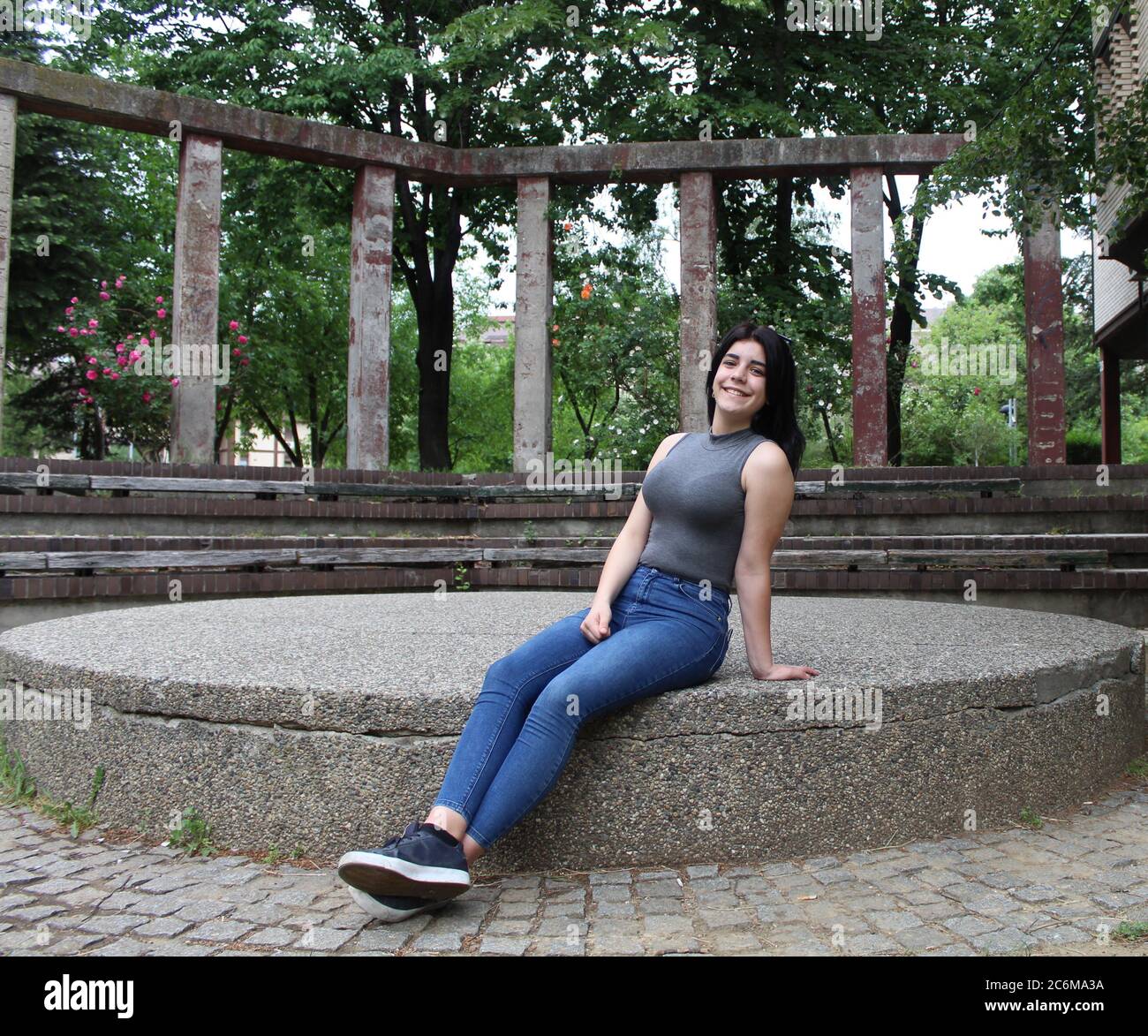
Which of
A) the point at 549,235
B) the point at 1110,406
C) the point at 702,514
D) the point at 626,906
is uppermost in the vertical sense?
the point at 549,235

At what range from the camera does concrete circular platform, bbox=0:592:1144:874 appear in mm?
2918

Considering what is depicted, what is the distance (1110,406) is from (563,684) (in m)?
17.6

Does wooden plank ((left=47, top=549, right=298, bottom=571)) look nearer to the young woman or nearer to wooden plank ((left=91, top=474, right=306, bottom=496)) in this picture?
wooden plank ((left=91, top=474, right=306, bottom=496))

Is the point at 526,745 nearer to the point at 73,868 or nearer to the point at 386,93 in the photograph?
the point at 73,868

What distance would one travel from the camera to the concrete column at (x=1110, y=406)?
17297 mm

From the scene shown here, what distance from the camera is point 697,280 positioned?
10.6 m

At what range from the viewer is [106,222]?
1716 centimetres

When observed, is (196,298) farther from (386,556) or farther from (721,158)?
(721,158)

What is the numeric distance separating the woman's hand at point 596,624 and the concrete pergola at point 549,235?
703cm

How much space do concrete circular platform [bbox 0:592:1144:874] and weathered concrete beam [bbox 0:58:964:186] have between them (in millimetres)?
7511

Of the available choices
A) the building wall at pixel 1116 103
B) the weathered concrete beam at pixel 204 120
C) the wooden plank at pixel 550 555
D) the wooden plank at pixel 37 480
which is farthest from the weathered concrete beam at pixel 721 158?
the wooden plank at pixel 37 480

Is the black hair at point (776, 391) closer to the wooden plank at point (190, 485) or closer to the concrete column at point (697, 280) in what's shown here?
the wooden plank at point (190, 485)

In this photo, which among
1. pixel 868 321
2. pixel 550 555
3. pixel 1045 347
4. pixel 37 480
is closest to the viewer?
pixel 37 480

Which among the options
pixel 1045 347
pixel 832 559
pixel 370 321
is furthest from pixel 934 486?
pixel 370 321
